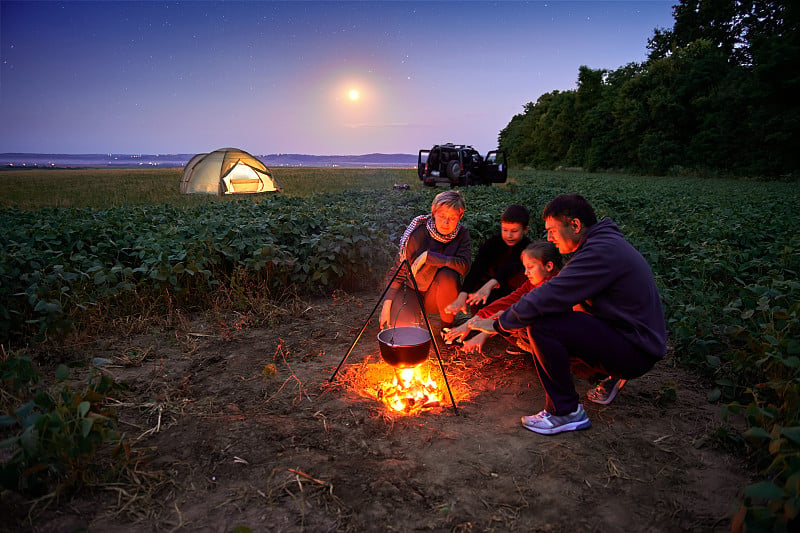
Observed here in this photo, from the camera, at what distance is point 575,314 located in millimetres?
2746

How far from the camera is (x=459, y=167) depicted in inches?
857

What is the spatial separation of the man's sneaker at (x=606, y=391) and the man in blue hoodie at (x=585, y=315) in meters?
0.34

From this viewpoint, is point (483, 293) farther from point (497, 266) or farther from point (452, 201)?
point (452, 201)

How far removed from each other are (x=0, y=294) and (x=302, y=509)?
139 inches

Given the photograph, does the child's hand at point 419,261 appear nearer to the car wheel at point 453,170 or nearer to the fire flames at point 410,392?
the fire flames at point 410,392

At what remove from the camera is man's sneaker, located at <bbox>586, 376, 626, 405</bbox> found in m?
3.16

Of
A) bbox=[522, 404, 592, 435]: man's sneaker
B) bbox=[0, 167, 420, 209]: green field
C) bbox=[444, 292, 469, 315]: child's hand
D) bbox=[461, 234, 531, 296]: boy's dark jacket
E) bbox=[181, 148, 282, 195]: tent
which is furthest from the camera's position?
bbox=[181, 148, 282, 195]: tent

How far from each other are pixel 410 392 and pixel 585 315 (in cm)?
137

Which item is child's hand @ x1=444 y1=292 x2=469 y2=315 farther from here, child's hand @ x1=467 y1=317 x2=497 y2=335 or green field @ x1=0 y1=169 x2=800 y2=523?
green field @ x1=0 y1=169 x2=800 y2=523

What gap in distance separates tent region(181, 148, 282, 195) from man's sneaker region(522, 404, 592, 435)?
50.9 feet

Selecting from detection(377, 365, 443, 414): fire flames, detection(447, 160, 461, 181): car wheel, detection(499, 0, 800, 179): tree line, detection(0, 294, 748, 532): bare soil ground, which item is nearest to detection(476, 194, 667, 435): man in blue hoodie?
detection(0, 294, 748, 532): bare soil ground

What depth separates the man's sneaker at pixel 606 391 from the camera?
3162 millimetres

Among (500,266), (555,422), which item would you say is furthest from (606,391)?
(500,266)

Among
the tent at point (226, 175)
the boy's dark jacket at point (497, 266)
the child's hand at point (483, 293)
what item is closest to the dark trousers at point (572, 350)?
the child's hand at point (483, 293)
